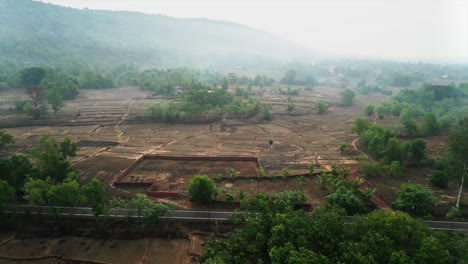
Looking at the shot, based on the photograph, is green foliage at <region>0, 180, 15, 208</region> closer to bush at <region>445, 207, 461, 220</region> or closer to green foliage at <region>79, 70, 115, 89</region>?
bush at <region>445, 207, 461, 220</region>

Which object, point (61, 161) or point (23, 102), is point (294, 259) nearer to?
point (61, 161)

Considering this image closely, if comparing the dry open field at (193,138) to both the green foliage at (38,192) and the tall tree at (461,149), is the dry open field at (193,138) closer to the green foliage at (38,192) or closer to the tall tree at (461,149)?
the tall tree at (461,149)

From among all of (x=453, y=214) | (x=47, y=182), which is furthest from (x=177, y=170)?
(x=453, y=214)

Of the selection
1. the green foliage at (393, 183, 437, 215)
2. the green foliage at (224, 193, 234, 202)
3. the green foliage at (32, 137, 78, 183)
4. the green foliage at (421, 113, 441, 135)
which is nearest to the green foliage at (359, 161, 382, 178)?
the green foliage at (393, 183, 437, 215)

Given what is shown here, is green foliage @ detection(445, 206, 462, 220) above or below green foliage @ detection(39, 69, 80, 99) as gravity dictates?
below

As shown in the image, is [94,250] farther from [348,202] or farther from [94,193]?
[348,202]

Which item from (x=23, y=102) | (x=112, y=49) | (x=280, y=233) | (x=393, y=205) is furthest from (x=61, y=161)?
(x=112, y=49)

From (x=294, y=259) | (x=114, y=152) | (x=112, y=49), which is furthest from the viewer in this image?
(x=112, y=49)

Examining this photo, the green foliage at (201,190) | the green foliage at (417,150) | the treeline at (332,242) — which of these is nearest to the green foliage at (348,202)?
the treeline at (332,242)
